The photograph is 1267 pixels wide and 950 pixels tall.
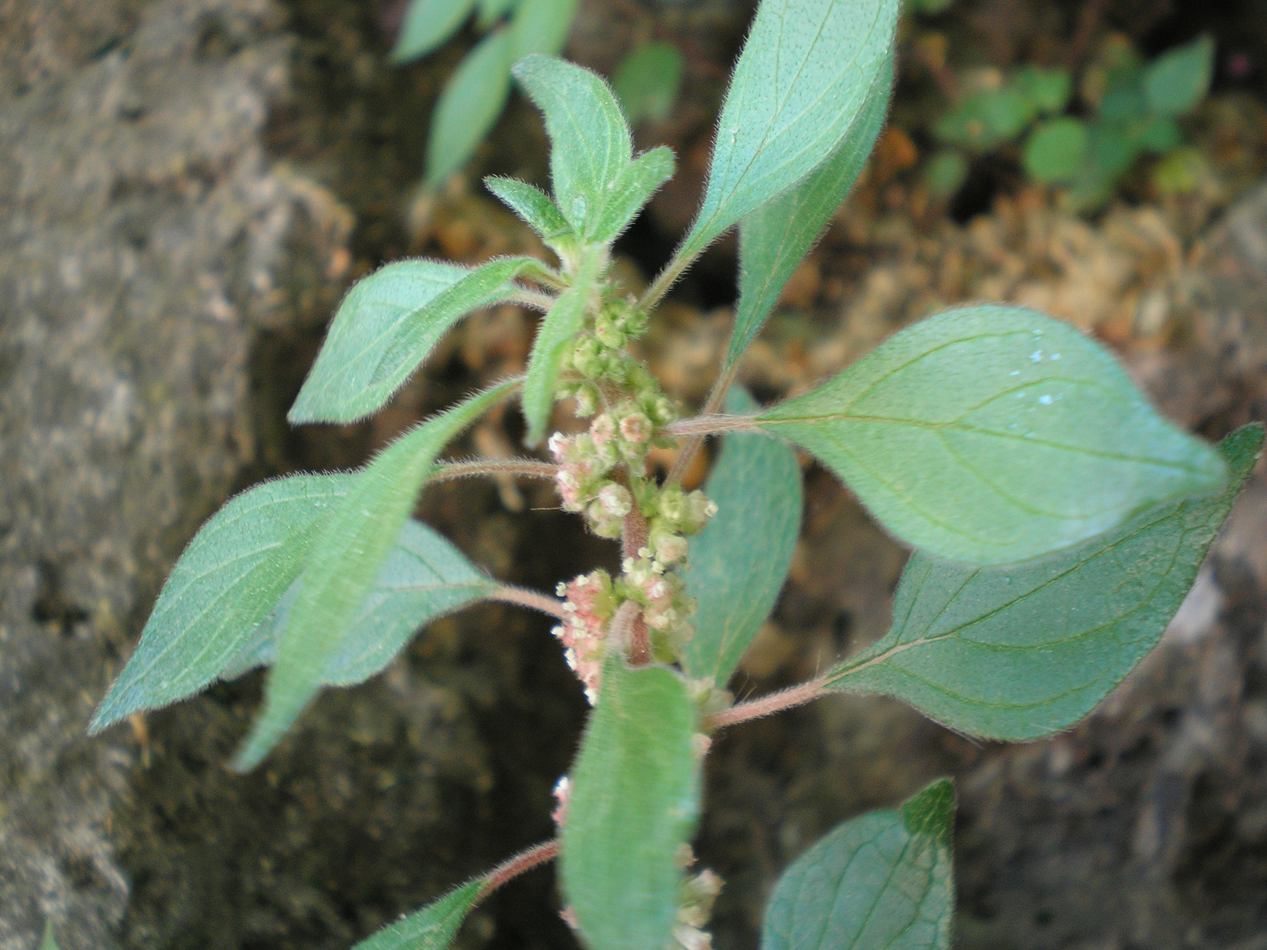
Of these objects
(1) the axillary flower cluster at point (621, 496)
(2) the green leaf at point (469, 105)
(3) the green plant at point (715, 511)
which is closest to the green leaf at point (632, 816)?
(3) the green plant at point (715, 511)

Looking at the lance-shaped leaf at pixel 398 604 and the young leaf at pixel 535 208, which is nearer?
the young leaf at pixel 535 208

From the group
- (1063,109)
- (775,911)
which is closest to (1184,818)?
(775,911)

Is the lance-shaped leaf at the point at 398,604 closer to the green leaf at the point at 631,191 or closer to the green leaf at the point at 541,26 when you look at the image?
the green leaf at the point at 631,191

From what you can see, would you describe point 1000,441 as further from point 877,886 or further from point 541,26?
point 541,26

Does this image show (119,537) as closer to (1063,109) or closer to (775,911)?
(775,911)

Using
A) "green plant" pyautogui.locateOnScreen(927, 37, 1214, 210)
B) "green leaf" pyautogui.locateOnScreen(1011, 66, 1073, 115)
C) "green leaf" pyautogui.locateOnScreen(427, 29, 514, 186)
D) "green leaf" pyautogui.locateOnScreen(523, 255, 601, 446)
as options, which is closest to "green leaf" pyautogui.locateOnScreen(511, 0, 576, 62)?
"green leaf" pyautogui.locateOnScreen(427, 29, 514, 186)

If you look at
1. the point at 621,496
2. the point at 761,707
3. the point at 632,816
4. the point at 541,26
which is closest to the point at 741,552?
the point at 761,707
